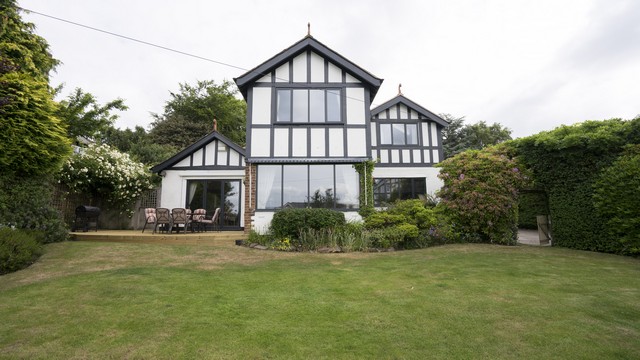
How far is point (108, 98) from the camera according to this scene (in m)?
16.3

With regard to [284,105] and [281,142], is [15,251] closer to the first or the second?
[281,142]

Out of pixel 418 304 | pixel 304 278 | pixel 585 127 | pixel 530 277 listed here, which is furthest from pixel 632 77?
pixel 304 278

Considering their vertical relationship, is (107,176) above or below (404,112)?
below

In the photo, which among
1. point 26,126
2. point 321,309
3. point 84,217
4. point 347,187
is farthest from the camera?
point 347,187

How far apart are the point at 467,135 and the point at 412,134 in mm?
13322

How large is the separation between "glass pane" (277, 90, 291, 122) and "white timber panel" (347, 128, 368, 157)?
2534 mm

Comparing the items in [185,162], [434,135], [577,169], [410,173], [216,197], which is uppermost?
[434,135]

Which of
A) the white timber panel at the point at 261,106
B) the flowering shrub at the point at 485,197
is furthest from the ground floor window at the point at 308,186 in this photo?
the flowering shrub at the point at 485,197

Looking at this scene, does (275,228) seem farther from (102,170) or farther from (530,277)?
(102,170)

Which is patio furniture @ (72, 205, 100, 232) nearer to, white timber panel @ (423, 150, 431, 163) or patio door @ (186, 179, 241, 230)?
patio door @ (186, 179, 241, 230)

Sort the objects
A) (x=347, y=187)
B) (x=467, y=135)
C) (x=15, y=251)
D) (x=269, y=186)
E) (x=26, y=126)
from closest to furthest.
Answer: (x=15, y=251) → (x=26, y=126) → (x=269, y=186) → (x=347, y=187) → (x=467, y=135)

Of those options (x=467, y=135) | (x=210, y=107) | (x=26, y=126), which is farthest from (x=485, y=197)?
(x=210, y=107)

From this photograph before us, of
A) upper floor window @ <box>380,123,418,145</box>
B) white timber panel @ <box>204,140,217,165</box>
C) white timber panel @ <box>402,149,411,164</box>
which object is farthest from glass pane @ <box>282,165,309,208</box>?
white timber panel @ <box>402,149,411,164</box>

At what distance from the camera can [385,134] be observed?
16453 millimetres
